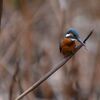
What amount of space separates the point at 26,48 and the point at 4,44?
296 mm

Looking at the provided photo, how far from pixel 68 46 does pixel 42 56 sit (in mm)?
1171

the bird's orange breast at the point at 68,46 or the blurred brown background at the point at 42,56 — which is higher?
the bird's orange breast at the point at 68,46

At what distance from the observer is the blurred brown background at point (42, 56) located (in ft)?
6.18

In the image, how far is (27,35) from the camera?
75.9 inches

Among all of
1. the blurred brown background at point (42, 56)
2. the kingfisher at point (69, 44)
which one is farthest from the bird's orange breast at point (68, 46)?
the blurred brown background at point (42, 56)

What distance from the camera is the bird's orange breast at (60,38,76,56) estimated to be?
1123 millimetres

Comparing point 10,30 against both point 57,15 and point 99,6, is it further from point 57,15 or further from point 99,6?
point 99,6

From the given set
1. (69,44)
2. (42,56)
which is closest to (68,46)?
(69,44)

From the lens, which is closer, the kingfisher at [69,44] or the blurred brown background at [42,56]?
the kingfisher at [69,44]

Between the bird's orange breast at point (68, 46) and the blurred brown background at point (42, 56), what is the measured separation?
43cm

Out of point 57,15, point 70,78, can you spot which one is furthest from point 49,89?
point 57,15

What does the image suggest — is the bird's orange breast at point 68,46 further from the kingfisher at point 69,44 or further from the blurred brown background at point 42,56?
the blurred brown background at point 42,56

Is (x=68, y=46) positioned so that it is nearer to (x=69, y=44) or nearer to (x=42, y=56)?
(x=69, y=44)

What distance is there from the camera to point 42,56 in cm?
231
